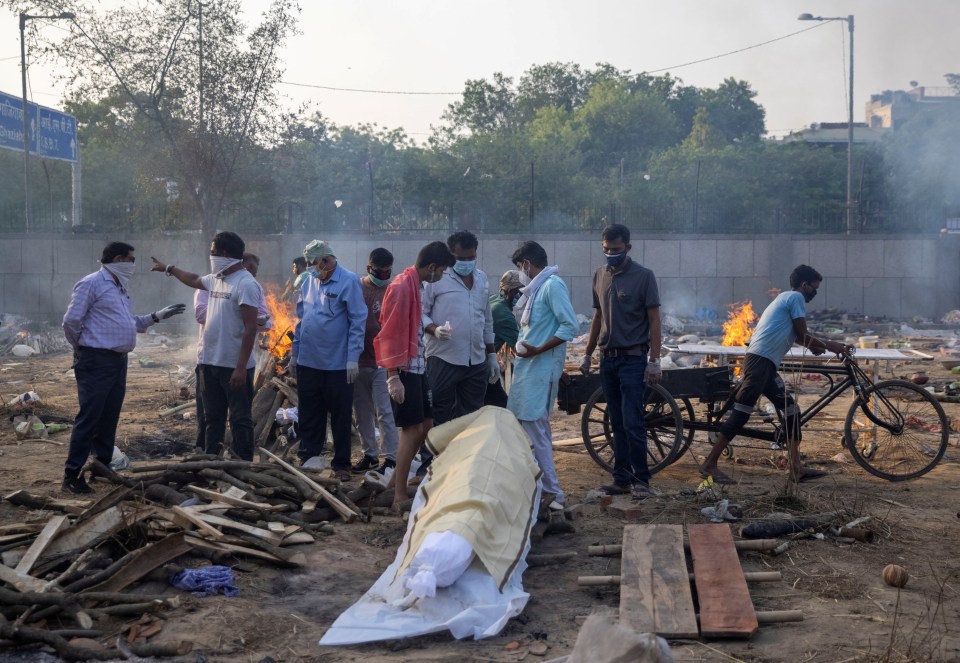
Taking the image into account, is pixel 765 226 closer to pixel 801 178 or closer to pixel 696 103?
pixel 801 178

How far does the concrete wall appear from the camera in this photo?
2112 centimetres

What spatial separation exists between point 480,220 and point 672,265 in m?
4.75

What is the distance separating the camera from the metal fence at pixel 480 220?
840 inches

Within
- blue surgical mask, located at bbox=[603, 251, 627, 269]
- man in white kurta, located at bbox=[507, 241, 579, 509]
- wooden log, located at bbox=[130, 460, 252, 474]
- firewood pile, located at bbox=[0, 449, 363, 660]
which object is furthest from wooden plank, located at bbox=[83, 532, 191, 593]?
blue surgical mask, located at bbox=[603, 251, 627, 269]

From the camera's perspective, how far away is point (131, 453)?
8.66 meters

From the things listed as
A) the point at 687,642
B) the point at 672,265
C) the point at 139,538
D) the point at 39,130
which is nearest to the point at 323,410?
the point at 139,538

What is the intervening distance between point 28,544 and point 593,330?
14.4ft

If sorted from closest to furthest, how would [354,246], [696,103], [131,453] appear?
[131,453]
[354,246]
[696,103]

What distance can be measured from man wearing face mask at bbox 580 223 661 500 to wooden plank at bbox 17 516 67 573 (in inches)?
156

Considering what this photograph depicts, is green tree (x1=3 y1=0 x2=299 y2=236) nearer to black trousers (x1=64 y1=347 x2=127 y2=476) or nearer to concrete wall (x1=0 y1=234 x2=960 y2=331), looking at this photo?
concrete wall (x1=0 y1=234 x2=960 y2=331)

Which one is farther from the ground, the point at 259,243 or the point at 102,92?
the point at 102,92

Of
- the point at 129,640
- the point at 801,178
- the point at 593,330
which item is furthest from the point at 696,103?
the point at 129,640

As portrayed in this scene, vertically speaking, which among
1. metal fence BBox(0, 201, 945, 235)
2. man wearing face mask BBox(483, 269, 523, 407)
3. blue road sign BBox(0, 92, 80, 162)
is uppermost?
blue road sign BBox(0, 92, 80, 162)

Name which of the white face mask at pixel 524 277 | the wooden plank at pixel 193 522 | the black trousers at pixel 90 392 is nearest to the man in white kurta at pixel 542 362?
the white face mask at pixel 524 277
